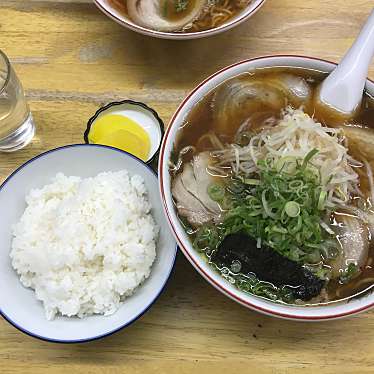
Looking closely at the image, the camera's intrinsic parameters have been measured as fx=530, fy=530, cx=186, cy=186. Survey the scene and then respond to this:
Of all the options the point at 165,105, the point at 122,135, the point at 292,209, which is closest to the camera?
the point at 292,209

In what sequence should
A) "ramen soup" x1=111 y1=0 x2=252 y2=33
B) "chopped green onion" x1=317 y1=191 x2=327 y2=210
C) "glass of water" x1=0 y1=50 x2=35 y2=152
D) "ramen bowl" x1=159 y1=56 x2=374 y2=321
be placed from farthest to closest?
"ramen soup" x1=111 y1=0 x2=252 y2=33 → "glass of water" x1=0 y1=50 x2=35 y2=152 → "chopped green onion" x1=317 y1=191 x2=327 y2=210 → "ramen bowl" x1=159 y1=56 x2=374 y2=321

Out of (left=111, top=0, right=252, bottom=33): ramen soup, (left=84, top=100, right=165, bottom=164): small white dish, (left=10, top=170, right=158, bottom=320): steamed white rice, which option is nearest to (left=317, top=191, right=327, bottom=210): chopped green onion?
(left=10, top=170, right=158, bottom=320): steamed white rice

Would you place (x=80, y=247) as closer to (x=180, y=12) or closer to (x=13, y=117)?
(x=13, y=117)

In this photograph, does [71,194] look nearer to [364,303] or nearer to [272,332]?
[272,332]

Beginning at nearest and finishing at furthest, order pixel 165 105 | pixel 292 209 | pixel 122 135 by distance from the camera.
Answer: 1. pixel 292 209
2. pixel 122 135
3. pixel 165 105

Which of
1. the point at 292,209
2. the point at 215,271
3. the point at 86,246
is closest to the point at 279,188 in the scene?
the point at 292,209

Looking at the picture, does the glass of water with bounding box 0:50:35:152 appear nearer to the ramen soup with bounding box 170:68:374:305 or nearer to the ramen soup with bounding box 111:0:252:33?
the ramen soup with bounding box 111:0:252:33
